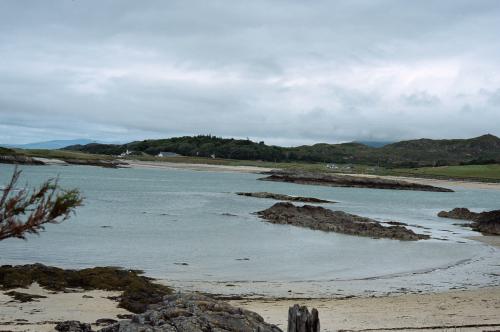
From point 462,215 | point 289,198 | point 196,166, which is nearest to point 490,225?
point 462,215

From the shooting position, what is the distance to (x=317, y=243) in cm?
3228

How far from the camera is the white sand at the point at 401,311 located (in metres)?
13.3

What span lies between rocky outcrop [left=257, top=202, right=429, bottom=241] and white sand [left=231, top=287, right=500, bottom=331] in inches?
673

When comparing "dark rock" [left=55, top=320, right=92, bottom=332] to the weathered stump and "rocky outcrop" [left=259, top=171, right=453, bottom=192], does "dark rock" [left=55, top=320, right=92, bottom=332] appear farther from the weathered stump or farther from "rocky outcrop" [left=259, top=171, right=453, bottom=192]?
"rocky outcrop" [left=259, top=171, right=453, bottom=192]

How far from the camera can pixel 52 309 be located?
1405 centimetres

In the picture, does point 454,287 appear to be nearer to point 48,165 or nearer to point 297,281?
point 297,281

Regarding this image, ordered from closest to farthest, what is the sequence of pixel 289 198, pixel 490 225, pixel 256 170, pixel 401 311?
pixel 401 311, pixel 490 225, pixel 289 198, pixel 256 170

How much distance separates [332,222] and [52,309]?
27903 mm

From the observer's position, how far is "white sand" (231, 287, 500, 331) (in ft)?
43.8

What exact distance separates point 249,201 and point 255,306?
4740 centimetres

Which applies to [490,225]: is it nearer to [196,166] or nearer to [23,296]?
[23,296]

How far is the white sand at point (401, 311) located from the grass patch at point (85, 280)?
9.16ft

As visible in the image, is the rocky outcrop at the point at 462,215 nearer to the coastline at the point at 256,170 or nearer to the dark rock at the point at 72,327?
the dark rock at the point at 72,327

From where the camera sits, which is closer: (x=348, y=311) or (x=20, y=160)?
(x=348, y=311)
